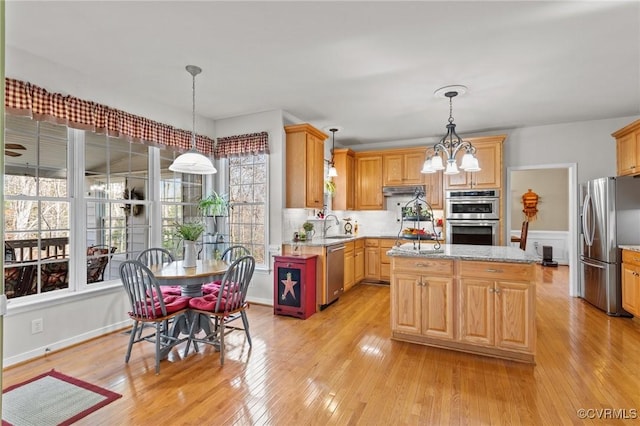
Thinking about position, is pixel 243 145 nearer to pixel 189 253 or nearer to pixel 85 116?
pixel 85 116

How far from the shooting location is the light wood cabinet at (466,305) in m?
2.73

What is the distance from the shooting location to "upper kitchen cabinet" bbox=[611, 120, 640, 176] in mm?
4052

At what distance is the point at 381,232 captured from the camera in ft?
20.8

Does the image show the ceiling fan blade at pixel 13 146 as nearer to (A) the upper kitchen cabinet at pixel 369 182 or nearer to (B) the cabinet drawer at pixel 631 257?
(A) the upper kitchen cabinet at pixel 369 182

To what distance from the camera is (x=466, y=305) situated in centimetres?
292

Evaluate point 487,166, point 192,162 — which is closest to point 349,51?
point 192,162

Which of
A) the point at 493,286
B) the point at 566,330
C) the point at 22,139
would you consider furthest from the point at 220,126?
the point at 566,330

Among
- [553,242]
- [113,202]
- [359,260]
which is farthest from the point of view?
[553,242]

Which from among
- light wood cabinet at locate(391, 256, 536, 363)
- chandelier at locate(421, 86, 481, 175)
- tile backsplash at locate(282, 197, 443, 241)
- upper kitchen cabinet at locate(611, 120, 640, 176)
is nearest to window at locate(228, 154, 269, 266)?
tile backsplash at locate(282, 197, 443, 241)

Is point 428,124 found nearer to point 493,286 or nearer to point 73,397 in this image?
point 493,286

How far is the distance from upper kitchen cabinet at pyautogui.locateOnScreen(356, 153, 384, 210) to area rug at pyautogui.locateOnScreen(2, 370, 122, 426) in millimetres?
4732

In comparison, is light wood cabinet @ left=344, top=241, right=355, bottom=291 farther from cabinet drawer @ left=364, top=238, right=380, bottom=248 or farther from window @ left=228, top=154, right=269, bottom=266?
window @ left=228, top=154, right=269, bottom=266

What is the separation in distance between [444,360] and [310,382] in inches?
47.9

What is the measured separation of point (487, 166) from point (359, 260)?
257 centimetres
